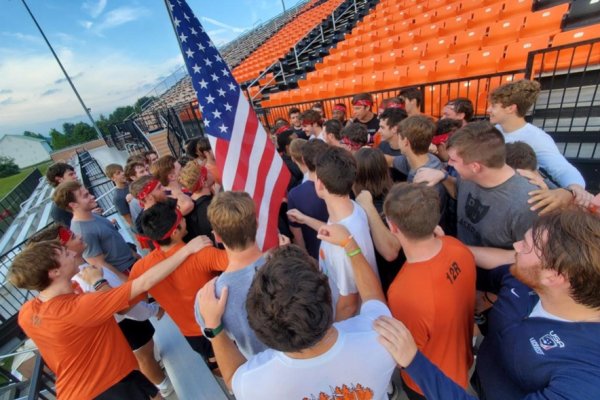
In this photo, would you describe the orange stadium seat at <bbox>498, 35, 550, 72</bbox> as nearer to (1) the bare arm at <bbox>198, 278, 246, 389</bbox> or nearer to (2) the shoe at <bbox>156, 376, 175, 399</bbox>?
(1) the bare arm at <bbox>198, 278, 246, 389</bbox>

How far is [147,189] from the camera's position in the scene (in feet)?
8.69

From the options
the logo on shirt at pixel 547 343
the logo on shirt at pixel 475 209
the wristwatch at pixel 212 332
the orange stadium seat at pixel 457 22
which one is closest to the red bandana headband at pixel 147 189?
the wristwatch at pixel 212 332

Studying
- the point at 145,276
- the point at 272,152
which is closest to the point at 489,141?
the point at 272,152

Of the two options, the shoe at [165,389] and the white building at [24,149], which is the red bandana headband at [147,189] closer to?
the shoe at [165,389]

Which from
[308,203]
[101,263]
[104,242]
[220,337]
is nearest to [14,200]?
[104,242]

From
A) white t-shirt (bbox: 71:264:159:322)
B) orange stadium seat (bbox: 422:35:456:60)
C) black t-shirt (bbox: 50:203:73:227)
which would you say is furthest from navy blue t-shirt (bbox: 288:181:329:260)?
orange stadium seat (bbox: 422:35:456:60)

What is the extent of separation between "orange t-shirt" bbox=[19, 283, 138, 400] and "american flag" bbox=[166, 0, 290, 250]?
Result: 3.51 ft

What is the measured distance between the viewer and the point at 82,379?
1775mm

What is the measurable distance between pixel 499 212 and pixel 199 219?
7.82 ft

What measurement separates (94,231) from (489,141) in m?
3.54

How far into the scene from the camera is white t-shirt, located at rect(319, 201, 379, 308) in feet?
5.29

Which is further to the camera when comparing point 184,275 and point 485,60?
point 485,60

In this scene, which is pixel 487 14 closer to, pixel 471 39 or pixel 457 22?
pixel 457 22

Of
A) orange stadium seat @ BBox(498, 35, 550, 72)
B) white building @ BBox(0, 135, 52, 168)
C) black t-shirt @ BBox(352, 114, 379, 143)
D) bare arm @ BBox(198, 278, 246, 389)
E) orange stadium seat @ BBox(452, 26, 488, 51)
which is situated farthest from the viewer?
white building @ BBox(0, 135, 52, 168)
